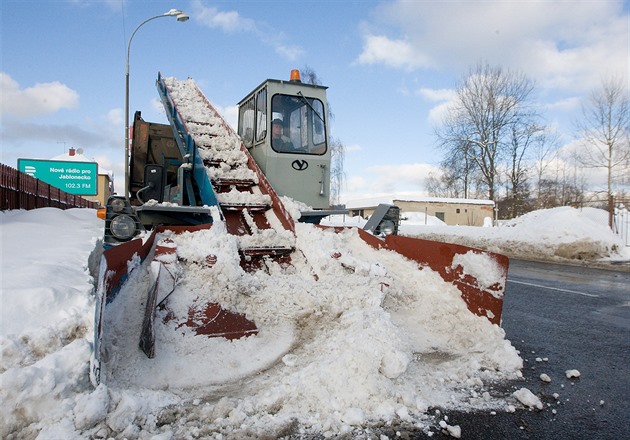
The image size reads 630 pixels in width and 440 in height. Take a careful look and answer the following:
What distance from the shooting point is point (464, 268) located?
4.43 m

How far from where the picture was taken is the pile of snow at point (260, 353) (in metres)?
2.38

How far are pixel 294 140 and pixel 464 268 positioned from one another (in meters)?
3.42

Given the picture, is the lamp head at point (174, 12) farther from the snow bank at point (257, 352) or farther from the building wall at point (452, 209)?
the building wall at point (452, 209)

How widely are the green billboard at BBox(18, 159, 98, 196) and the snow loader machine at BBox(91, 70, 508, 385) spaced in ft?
88.6

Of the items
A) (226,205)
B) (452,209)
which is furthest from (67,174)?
(452,209)

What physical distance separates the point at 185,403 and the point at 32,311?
1058mm

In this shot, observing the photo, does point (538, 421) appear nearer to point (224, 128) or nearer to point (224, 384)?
point (224, 384)

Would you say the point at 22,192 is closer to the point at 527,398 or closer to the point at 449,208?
the point at 527,398

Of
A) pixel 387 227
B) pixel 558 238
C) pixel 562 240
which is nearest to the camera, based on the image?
pixel 387 227

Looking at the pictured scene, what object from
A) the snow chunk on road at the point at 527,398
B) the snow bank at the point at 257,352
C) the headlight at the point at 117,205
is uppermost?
the headlight at the point at 117,205

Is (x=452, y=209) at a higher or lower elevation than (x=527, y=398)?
higher

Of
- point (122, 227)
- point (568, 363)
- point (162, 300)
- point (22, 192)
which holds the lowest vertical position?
point (568, 363)

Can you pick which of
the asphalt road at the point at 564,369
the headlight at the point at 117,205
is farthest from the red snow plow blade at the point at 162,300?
the asphalt road at the point at 564,369

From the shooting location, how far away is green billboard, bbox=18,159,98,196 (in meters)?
31.6
